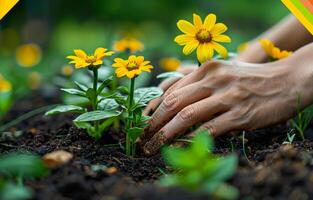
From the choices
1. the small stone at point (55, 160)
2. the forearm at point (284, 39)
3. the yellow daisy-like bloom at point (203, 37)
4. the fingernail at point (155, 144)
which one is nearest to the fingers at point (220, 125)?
the fingernail at point (155, 144)

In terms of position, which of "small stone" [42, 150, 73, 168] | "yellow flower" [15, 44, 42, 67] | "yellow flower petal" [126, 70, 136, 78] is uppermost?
"yellow flower" [15, 44, 42, 67]

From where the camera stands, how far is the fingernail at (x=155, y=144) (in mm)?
1858

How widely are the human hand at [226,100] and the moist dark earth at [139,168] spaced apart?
3.4 inches

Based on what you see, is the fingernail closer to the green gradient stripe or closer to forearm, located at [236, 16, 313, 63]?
the green gradient stripe

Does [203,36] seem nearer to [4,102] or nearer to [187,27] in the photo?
[187,27]

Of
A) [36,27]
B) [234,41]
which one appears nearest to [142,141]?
[234,41]

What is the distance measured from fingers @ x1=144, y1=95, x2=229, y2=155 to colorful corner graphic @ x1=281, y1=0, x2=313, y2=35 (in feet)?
1.20

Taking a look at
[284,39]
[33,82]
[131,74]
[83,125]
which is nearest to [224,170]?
[131,74]

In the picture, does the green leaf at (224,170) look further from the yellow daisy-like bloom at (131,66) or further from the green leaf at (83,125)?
the green leaf at (83,125)

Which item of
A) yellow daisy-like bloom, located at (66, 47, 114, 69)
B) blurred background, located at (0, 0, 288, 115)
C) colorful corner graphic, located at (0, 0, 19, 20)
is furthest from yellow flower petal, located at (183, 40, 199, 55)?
blurred background, located at (0, 0, 288, 115)

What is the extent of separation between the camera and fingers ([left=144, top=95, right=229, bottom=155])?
1840 millimetres

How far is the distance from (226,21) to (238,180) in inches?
226

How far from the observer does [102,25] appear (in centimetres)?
625

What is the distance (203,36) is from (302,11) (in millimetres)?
316
